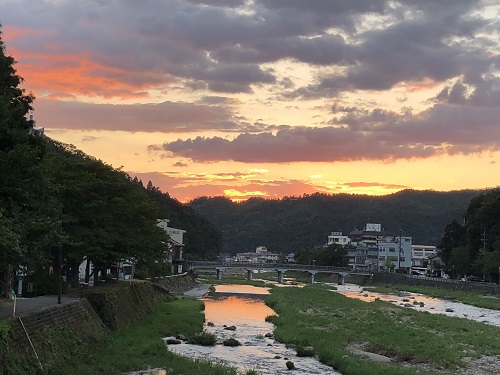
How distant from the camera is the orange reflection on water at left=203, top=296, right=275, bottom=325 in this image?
46.9 m

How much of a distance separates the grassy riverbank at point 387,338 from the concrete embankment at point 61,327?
9.80 metres

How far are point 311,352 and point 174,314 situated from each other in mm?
16598

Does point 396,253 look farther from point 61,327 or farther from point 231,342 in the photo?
point 61,327

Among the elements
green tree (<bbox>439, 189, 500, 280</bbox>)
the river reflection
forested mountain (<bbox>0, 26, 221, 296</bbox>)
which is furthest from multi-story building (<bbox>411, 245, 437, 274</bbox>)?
the river reflection

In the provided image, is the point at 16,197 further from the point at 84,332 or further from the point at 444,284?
the point at 444,284

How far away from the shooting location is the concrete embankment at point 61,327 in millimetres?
17234

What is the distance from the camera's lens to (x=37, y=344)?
1927 centimetres

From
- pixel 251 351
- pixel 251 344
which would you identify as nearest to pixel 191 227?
pixel 251 344

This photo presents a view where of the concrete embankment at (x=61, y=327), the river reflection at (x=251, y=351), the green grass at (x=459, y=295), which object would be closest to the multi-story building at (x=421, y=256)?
the green grass at (x=459, y=295)

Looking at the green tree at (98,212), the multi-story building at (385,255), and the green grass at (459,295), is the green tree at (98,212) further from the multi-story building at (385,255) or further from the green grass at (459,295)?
the multi-story building at (385,255)

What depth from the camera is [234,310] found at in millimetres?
55250

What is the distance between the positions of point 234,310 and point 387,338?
82.3 ft

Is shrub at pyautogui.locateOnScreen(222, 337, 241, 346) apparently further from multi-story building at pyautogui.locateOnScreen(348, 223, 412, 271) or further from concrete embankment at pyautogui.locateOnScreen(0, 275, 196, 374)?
multi-story building at pyautogui.locateOnScreen(348, 223, 412, 271)

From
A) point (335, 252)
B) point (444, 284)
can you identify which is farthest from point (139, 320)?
point (335, 252)
